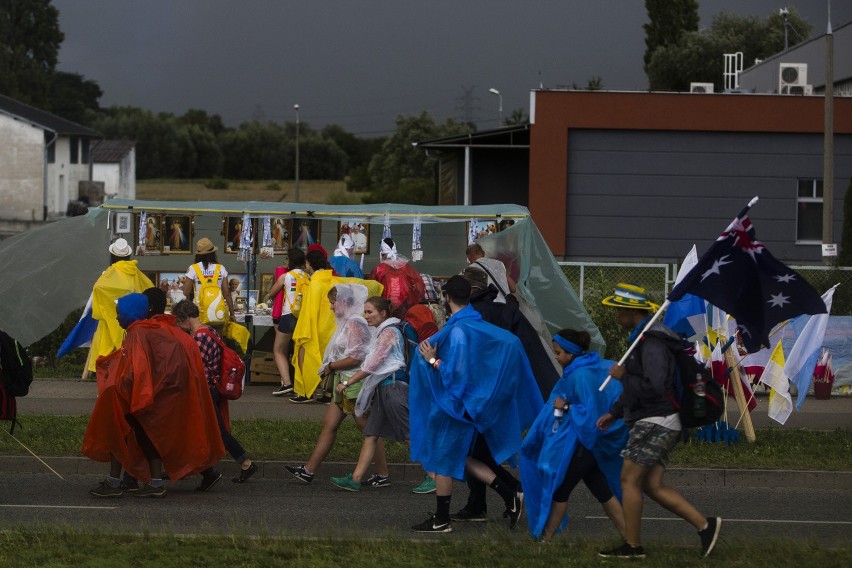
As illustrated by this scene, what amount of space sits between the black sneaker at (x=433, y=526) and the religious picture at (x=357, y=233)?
8.11 metres

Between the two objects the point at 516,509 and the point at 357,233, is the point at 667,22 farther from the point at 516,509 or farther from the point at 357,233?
the point at 516,509

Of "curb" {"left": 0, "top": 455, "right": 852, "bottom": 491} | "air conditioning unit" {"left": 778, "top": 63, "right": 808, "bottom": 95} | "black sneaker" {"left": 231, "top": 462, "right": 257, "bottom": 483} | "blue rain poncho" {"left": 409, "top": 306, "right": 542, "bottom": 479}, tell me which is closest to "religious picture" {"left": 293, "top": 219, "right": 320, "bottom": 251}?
"curb" {"left": 0, "top": 455, "right": 852, "bottom": 491}

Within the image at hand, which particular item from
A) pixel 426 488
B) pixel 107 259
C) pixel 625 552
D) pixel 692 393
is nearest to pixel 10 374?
pixel 426 488

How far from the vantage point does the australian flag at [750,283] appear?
25.9ft

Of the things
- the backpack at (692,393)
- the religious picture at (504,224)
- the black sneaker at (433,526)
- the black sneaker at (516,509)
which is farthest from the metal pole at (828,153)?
the backpack at (692,393)

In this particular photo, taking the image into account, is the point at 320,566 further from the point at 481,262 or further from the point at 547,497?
the point at 481,262

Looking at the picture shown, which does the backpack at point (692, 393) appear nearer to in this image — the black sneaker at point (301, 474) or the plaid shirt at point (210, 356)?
the black sneaker at point (301, 474)

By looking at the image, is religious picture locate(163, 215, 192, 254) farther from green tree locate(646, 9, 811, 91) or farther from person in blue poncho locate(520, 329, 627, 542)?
green tree locate(646, 9, 811, 91)

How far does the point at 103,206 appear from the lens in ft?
50.8

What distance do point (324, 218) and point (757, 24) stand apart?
71380 millimetres

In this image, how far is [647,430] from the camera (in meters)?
7.00

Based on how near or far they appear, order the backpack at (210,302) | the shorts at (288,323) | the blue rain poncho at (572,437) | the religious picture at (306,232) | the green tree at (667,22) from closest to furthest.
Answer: the blue rain poncho at (572,437) < the backpack at (210,302) < the shorts at (288,323) < the religious picture at (306,232) < the green tree at (667,22)

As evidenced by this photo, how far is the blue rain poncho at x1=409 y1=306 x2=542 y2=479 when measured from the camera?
7992 millimetres

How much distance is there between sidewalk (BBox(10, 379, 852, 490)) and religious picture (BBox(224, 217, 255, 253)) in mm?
1899
